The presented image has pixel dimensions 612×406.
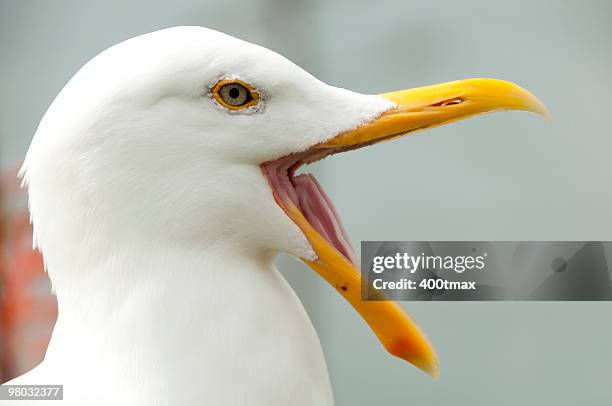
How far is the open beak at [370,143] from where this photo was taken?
0.55 m

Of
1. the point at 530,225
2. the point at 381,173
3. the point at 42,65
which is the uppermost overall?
the point at 42,65

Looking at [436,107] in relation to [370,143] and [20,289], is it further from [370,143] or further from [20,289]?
[20,289]

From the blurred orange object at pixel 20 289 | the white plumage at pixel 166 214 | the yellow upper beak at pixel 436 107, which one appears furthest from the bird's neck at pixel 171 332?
the blurred orange object at pixel 20 289

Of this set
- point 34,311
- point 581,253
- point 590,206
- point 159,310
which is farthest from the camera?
point 590,206

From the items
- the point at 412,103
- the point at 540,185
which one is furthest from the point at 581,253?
the point at 540,185

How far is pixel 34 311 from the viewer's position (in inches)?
42.3

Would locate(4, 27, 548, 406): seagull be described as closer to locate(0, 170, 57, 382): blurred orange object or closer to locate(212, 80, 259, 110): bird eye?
locate(212, 80, 259, 110): bird eye

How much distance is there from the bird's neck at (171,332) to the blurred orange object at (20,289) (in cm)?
56

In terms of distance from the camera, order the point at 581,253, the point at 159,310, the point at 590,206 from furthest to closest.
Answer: the point at 590,206 → the point at 581,253 → the point at 159,310

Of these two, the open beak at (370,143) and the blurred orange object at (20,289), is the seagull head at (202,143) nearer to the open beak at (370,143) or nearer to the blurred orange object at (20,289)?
the open beak at (370,143)

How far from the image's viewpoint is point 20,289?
42.3 inches

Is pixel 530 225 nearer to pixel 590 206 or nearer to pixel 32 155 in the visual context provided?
pixel 590 206

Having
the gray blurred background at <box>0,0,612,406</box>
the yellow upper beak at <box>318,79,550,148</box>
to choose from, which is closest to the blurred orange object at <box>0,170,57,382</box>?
the gray blurred background at <box>0,0,612,406</box>

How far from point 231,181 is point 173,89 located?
7 cm
